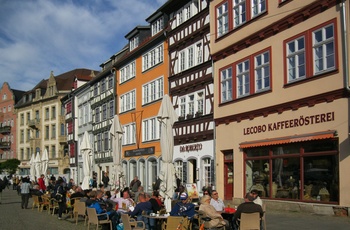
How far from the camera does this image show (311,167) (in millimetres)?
19062

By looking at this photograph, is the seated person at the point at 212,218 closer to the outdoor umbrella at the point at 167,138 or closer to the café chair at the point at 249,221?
the café chair at the point at 249,221

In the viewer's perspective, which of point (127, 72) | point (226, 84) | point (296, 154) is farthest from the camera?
point (127, 72)

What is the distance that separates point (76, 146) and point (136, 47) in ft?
82.5

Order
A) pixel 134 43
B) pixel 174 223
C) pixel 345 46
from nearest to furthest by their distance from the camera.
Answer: pixel 174 223 → pixel 345 46 → pixel 134 43

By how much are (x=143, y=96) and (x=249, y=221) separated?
28.3 meters

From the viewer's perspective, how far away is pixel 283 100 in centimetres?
2056

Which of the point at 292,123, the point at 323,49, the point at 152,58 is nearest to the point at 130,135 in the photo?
the point at 152,58

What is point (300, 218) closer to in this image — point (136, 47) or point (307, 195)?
point (307, 195)

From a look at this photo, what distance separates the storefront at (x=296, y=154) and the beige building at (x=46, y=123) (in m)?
53.8

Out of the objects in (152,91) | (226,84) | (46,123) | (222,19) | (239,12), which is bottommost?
(226,84)

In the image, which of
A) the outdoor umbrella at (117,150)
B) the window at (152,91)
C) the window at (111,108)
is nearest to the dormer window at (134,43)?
the window at (152,91)

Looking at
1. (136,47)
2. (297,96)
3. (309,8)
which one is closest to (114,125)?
(297,96)

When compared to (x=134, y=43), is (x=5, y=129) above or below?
below

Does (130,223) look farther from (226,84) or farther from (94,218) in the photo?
(226,84)
